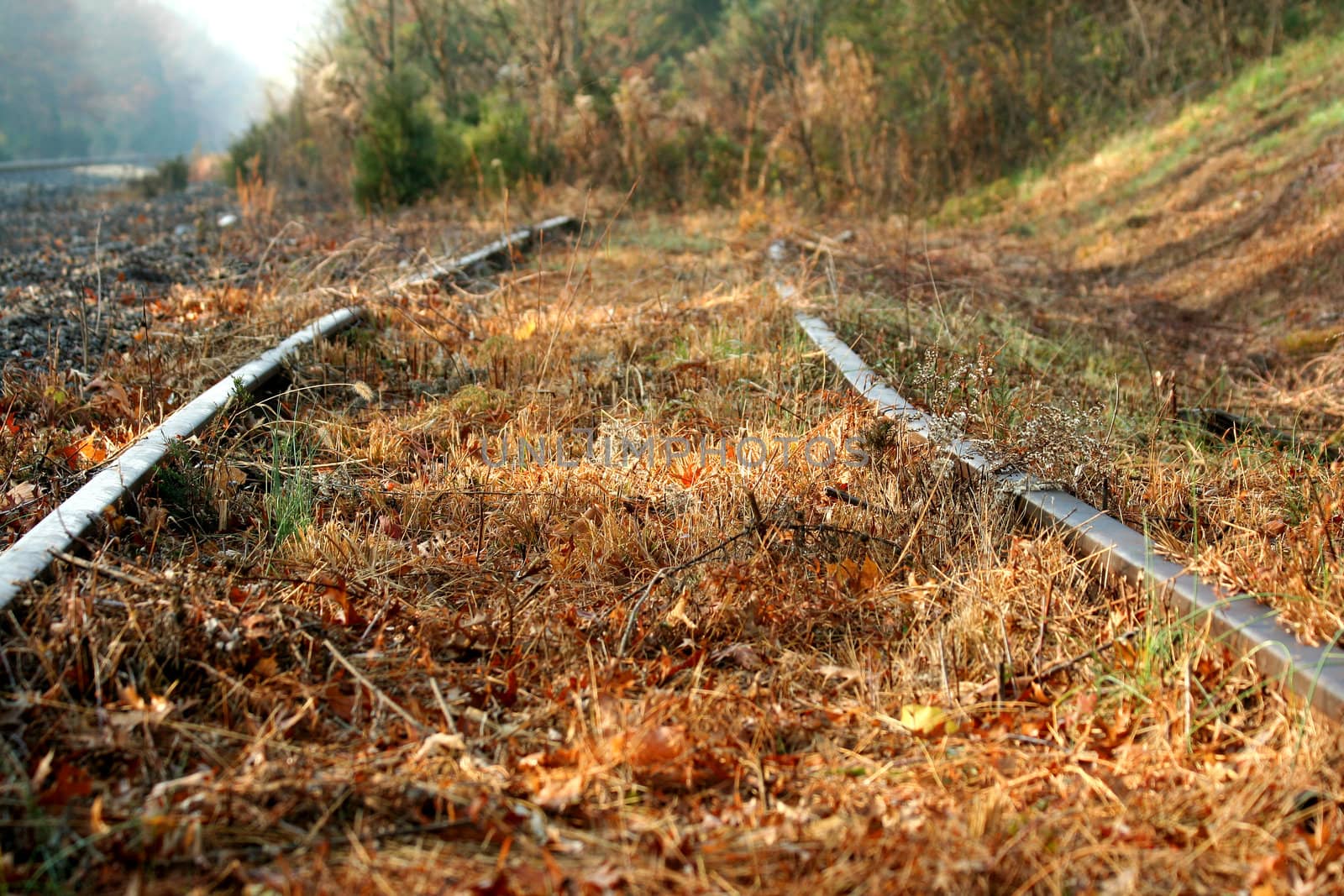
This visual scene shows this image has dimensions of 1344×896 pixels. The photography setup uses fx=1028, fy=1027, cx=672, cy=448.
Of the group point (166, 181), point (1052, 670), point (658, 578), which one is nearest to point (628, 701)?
point (658, 578)

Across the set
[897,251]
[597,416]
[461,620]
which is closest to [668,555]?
[461,620]

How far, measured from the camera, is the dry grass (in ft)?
6.11

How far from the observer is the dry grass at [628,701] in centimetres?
186

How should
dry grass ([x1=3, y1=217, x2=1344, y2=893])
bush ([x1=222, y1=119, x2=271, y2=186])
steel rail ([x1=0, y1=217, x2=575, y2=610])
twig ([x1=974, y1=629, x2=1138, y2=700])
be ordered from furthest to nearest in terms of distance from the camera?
bush ([x1=222, y1=119, x2=271, y2=186]) → steel rail ([x1=0, y1=217, x2=575, y2=610]) → twig ([x1=974, y1=629, x2=1138, y2=700]) → dry grass ([x1=3, y1=217, x2=1344, y2=893])

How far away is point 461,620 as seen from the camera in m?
2.81

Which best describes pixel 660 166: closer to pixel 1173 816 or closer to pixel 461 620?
pixel 461 620

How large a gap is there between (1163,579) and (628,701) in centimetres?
140

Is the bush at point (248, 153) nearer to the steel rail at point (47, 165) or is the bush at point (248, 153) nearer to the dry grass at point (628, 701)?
the steel rail at point (47, 165)

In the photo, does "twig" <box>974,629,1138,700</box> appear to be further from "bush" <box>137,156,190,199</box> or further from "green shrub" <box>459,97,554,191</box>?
"bush" <box>137,156,190,199</box>

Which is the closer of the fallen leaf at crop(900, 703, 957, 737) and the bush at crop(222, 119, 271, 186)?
the fallen leaf at crop(900, 703, 957, 737)

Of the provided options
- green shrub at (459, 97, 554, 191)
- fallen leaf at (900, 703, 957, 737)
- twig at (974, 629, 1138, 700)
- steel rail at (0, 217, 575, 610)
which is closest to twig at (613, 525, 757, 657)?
fallen leaf at (900, 703, 957, 737)

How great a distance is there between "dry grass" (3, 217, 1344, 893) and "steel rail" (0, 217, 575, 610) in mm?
109

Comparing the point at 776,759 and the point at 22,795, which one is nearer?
the point at 22,795

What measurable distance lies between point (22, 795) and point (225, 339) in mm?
3955
